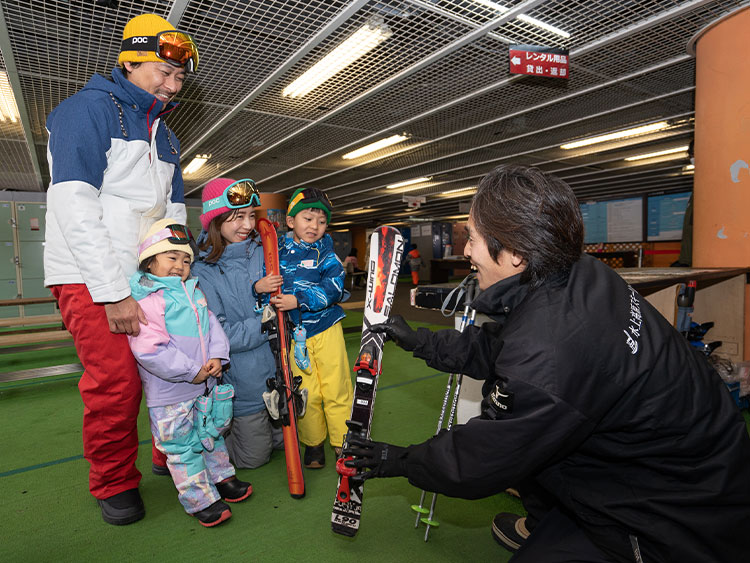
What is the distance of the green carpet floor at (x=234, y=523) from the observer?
171 cm

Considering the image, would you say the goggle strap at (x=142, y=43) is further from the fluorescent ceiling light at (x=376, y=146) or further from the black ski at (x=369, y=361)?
the fluorescent ceiling light at (x=376, y=146)

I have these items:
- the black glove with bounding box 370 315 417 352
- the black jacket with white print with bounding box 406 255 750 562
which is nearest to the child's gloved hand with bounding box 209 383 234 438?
the black glove with bounding box 370 315 417 352

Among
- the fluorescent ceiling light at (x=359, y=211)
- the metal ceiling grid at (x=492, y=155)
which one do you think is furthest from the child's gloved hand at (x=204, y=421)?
the fluorescent ceiling light at (x=359, y=211)

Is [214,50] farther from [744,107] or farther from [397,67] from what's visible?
[744,107]

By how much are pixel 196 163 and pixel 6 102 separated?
11.5 feet

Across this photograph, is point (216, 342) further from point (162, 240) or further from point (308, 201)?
point (308, 201)

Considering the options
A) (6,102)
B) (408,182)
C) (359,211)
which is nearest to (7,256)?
(6,102)

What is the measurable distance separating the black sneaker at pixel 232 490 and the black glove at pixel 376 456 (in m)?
1.08

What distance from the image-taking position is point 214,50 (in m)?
4.21

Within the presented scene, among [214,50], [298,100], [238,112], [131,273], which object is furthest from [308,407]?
[238,112]

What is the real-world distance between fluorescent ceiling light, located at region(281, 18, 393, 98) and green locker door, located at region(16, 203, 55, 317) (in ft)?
23.7

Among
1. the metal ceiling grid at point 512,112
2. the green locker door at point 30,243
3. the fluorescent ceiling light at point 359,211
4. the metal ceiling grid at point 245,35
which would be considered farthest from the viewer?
the fluorescent ceiling light at point 359,211

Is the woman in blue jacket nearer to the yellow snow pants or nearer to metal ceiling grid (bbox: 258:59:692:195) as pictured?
the yellow snow pants

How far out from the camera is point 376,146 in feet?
26.2
